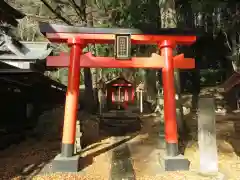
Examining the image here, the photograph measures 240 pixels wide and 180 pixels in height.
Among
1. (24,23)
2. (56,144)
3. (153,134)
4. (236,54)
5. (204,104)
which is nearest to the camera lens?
(204,104)

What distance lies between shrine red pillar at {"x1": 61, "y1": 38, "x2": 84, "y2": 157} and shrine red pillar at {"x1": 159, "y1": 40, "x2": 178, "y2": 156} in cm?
287

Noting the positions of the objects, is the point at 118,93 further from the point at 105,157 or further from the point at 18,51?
the point at 105,157

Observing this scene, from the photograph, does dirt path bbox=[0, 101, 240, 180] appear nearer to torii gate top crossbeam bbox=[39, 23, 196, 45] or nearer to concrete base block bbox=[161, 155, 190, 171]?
concrete base block bbox=[161, 155, 190, 171]

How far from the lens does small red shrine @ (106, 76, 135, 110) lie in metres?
16.2

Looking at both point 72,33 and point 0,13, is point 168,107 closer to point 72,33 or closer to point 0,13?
point 72,33

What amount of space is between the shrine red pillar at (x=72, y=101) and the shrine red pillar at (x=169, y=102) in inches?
113

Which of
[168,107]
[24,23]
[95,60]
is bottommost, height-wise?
[168,107]

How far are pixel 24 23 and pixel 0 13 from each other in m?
12.7

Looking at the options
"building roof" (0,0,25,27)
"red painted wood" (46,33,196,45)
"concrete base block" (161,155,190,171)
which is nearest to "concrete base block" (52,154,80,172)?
"concrete base block" (161,155,190,171)

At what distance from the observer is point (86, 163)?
8.52 meters

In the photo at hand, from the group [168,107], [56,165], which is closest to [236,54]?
[168,107]

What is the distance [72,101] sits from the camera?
328 inches

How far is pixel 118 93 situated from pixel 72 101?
8034 millimetres

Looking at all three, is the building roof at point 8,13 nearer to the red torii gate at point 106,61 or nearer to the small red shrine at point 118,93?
the red torii gate at point 106,61
